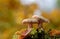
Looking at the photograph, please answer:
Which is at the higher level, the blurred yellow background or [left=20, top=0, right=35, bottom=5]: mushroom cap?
[left=20, top=0, right=35, bottom=5]: mushroom cap

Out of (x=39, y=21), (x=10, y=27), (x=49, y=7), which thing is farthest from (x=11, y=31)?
(x=39, y=21)

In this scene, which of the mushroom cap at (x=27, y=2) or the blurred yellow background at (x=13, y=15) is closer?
the blurred yellow background at (x=13, y=15)

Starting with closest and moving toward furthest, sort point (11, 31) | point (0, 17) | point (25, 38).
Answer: point (25, 38) → point (11, 31) → point (0, 17)

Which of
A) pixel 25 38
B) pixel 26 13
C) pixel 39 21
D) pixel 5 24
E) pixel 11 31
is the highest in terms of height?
pixel 26 13

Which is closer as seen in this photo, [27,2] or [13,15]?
[13,15]

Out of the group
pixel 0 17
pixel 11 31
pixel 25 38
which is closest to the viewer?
pixel 25 38

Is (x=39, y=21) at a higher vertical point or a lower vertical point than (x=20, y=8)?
lower

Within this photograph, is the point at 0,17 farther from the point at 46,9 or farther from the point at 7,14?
the point at 46,9

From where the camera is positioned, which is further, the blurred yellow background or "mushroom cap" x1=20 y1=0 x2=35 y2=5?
"mushroom cap" x1=20 y1=0 x2=35 y2=5

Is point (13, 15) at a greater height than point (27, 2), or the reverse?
point (27, 2)

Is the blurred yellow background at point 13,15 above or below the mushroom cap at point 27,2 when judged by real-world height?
below

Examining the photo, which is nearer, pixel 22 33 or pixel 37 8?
pixel 22 33
